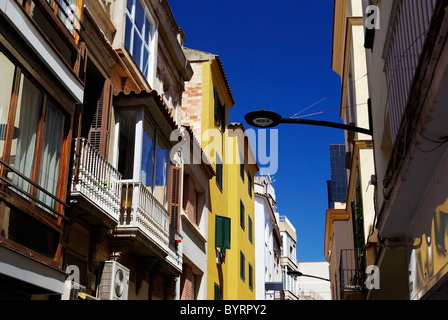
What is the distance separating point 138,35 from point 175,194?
→ 4.18 m

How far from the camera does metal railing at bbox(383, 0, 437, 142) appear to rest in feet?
20.0

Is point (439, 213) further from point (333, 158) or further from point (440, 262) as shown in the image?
point (333, 158)

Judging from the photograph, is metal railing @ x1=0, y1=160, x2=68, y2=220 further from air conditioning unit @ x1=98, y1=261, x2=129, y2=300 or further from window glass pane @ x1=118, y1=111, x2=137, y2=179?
window glass pane @ x1=118, y1=111, x2=137, y2=179

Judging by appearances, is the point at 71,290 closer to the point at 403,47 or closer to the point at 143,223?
the point at 143,223

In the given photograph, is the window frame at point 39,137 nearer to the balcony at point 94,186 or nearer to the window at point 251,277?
the balcony at point 94,186

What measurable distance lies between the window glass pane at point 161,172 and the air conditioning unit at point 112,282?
290 centimetres

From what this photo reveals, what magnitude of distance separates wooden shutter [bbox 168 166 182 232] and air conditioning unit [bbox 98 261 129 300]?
365 cm

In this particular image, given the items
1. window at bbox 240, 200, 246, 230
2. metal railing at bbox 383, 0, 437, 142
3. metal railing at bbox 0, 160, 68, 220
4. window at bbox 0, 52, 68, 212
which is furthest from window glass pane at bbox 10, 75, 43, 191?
window at bbox 240, 200, 246, 230

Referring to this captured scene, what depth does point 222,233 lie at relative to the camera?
71.4 ft

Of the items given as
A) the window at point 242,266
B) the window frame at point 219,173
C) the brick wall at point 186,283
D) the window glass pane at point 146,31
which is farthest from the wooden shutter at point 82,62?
the window at point 242,266

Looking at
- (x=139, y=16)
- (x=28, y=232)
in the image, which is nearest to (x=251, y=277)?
(x=139, y=16)

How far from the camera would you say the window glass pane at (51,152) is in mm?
9031

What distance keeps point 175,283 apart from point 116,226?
475 centimetres
